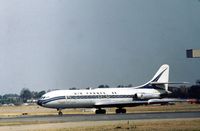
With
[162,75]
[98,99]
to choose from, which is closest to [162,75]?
[162,75]

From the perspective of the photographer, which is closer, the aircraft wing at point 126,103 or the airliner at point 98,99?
the airliner at point 98,99

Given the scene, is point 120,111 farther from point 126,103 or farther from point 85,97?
point 85,97

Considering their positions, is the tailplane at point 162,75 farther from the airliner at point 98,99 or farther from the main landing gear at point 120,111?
the main landing gear at point 120,111

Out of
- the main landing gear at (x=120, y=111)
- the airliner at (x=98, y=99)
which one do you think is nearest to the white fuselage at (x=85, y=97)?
the airliner at (x=98, y=99)

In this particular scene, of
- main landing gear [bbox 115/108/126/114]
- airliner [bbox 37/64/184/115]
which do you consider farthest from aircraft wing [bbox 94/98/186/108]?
main landing gear [bbox 115/108/126/114]

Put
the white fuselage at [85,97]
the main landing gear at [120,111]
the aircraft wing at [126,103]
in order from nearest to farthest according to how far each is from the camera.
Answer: the main landing gear at [120,111] → the white fuselage at [85,97] → the aircraft wing at [126,103]

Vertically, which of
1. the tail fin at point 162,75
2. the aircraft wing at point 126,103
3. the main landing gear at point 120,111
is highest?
the tail fin at point 162,75

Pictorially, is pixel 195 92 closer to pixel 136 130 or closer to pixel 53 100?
pixel 53 100

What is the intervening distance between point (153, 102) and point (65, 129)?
40.9 m

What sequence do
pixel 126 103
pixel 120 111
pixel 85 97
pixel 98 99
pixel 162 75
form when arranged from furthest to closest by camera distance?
pixel 162 75
pixel 126 103
pixel 98 99
pixel 85 97
pixel 120 111

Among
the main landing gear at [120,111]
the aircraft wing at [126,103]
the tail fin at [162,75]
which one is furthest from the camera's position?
the tail fin at [162,75]

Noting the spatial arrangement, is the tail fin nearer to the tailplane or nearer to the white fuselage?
the tailplane

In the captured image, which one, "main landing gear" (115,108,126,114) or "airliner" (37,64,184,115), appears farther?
"airliner" (37,64,184,115)

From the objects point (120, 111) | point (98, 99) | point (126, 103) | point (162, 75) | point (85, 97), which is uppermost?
point (162, 75)
